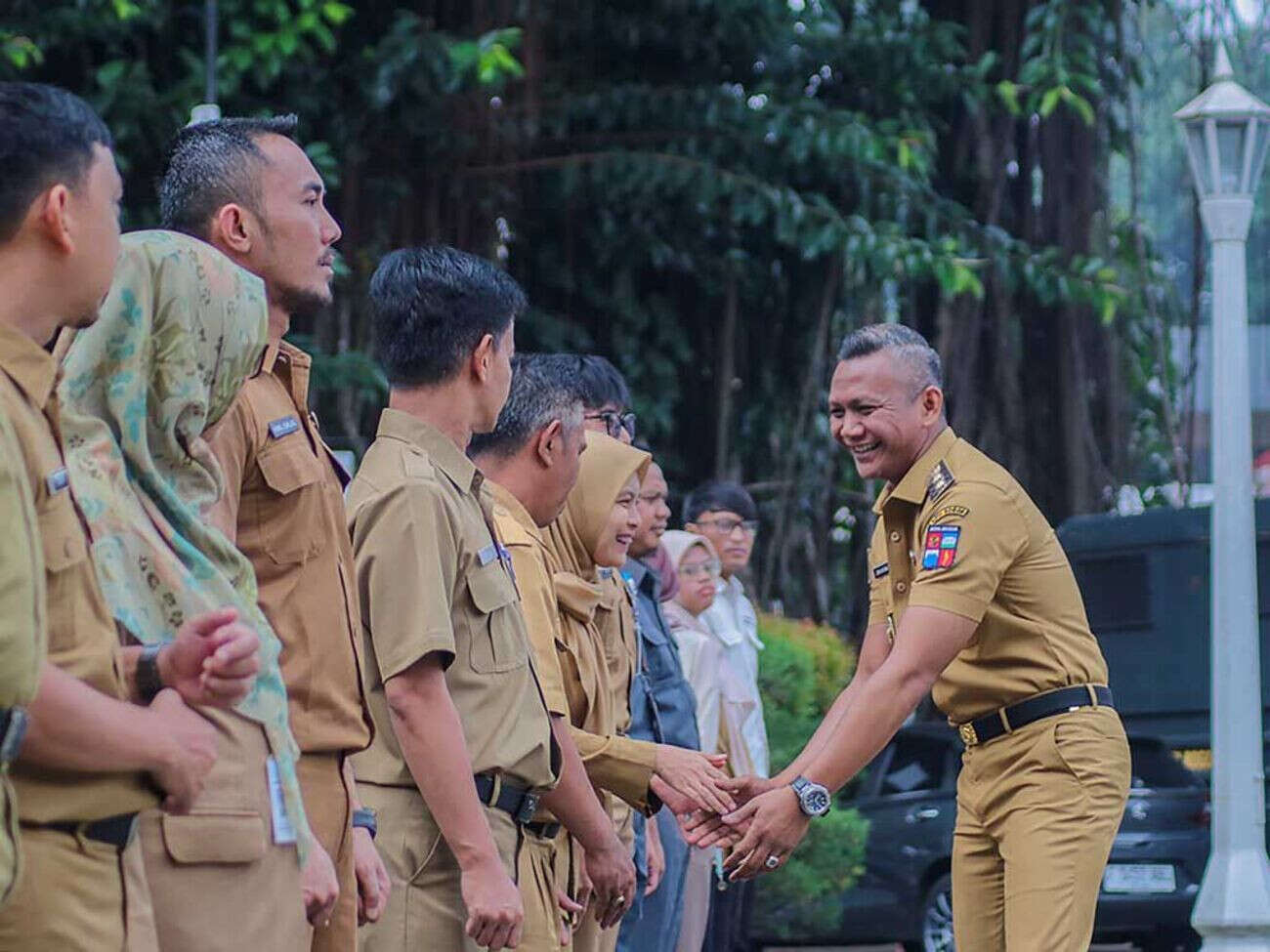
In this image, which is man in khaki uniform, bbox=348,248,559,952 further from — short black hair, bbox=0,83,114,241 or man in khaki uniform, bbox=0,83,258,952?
short black hair, bbox=0,83,114,241

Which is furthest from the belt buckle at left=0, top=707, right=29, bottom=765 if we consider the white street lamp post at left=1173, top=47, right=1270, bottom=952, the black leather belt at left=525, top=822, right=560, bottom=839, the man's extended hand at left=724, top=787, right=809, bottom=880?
the white street lamp post at left=1173, top=47, right=1270, bottom=952

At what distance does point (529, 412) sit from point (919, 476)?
1277 mm

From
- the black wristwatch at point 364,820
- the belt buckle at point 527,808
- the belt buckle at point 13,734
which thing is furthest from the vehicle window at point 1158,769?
the belt buckle at point 13,734

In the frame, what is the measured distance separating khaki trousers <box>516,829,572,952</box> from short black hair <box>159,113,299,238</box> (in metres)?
1.35

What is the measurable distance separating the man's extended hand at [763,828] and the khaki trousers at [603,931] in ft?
0.85

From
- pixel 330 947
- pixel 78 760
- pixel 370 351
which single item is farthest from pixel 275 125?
pixel 370 351

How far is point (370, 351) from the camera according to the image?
1105cm

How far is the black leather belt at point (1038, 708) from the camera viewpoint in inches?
206

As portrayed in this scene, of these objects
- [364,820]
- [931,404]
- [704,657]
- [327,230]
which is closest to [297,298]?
[327,230]

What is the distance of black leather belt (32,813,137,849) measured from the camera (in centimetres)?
242

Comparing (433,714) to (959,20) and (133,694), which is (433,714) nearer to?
(133,694)

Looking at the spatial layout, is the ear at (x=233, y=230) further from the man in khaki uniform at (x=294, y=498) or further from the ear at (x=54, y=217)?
the ear at (x=54, y=217)

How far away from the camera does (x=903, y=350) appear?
5.66 metres

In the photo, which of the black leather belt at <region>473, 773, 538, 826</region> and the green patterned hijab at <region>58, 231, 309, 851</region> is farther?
the black leather belt at <region>473, 773, 538, 826</region>
